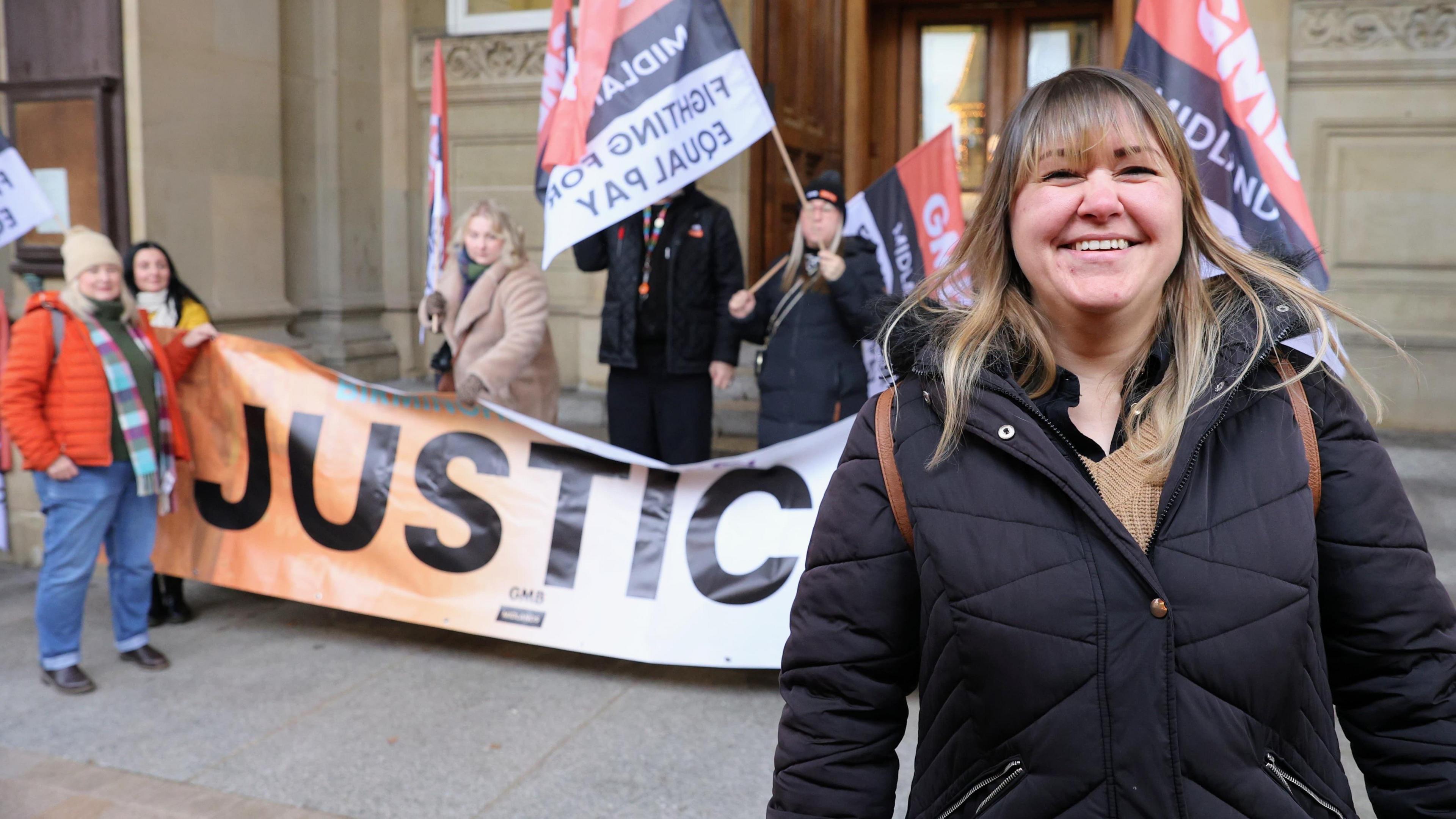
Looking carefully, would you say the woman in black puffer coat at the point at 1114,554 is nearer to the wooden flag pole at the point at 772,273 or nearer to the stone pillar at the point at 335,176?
the wooden flag pole at the point at 772,273

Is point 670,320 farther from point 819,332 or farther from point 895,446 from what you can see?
point 895,446

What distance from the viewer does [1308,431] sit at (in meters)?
1.66

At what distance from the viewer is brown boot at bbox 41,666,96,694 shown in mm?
4934

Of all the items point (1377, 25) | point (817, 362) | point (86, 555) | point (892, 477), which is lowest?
point (86, 555)

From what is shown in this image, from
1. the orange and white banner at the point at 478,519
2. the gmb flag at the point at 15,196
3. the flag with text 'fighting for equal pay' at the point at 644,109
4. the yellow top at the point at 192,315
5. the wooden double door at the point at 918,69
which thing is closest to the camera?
the orange and white banner at the point at 478,519

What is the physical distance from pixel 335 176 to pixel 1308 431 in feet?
29.9

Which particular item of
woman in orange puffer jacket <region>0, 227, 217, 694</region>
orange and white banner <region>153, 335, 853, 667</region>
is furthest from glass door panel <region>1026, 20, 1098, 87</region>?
woman in orange puffer jacket <region>0, 227, 217, 694</region>

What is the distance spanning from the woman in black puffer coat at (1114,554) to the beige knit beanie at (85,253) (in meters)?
4.24

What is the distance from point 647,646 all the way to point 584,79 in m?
2.31

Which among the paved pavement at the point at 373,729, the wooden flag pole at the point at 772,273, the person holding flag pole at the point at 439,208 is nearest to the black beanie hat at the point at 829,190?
the wooden flag pole at the point at 772,273

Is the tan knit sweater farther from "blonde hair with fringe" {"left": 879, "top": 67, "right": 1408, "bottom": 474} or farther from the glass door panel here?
the glass door panel

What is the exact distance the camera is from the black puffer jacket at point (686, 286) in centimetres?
591

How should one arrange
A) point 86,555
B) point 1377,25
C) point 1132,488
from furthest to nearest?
point 1377,25 < point 86,555 < point 1132,488

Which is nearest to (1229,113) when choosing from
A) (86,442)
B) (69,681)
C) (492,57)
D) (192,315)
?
(86,442)
